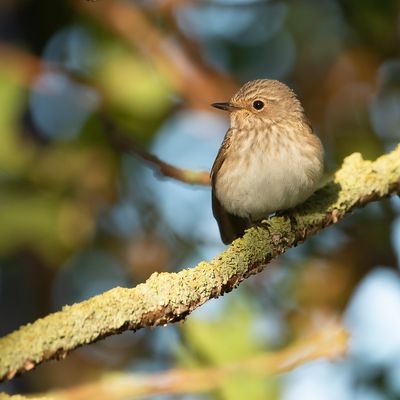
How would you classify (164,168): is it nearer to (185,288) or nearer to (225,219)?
(225,219)

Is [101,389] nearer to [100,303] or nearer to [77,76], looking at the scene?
[100,303]

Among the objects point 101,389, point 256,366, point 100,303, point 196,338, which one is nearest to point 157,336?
point 196,338

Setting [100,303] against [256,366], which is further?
[256,366]

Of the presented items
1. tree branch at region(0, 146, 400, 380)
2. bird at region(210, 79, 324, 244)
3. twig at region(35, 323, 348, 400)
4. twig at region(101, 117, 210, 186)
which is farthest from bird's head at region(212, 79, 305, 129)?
twig at region(35, 323, 348, 400)

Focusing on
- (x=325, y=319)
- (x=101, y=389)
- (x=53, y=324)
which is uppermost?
(x=325, y=319)

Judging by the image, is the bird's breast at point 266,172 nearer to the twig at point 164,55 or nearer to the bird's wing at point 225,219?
the bird's wing at point 225,219

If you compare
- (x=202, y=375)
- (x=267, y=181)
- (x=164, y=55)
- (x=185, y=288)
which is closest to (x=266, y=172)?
(x=267, y=181)

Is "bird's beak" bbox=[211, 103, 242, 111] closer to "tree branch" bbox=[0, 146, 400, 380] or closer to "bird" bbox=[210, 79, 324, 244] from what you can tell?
"bird" bbox=[210, 79, 324, 244]
